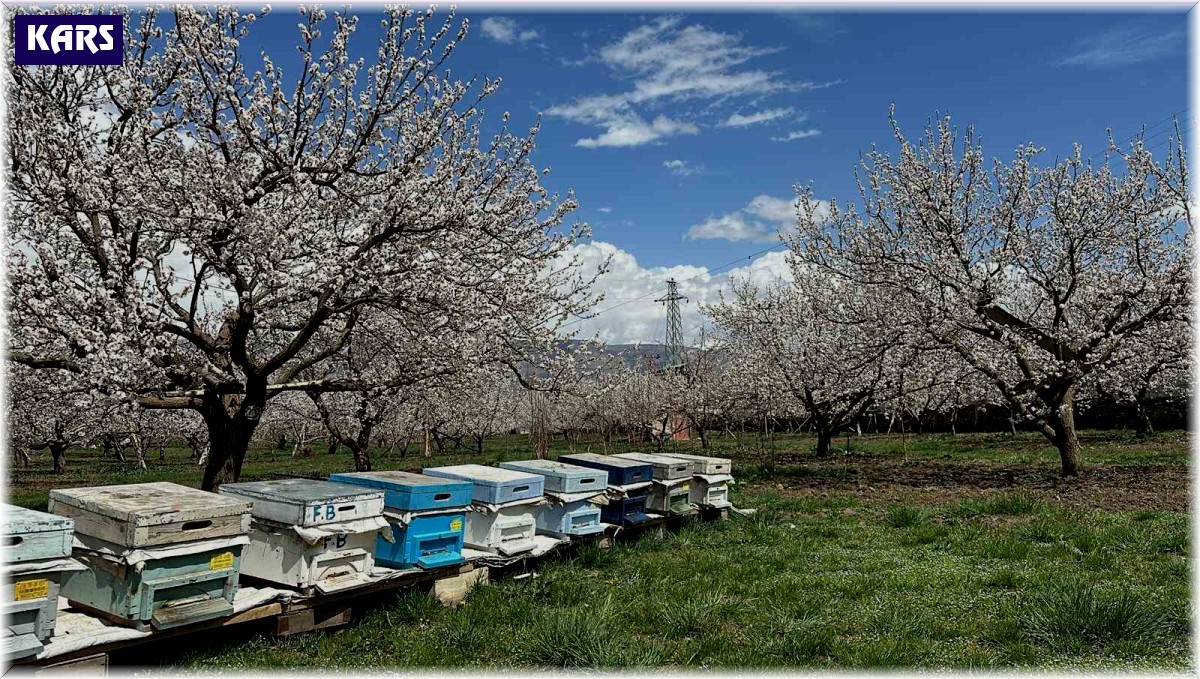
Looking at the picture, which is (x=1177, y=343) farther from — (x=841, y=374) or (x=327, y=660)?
(x=327, y=660)

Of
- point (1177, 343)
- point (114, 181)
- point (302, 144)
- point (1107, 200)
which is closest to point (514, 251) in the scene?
point (302, 144)

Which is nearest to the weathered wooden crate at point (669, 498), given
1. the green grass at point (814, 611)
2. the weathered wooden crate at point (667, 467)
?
the weathered wooden crate at point (667, 467)

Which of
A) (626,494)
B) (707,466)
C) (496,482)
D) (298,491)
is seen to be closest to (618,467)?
(626,494)

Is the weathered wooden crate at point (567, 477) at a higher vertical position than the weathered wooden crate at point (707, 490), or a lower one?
higher

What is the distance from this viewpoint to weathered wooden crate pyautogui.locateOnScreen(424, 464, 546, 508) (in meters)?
8.05

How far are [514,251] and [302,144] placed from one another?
10.9ft

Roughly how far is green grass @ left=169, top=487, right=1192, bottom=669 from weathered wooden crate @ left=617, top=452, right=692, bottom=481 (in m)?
0.96

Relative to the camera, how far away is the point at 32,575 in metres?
4.82

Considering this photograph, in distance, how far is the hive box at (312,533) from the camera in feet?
21.0

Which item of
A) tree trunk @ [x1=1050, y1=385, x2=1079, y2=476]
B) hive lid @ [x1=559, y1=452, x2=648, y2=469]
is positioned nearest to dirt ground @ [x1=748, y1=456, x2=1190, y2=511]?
tree trunk @ [x1=1050, y1=385, x2=1079, y2=476]

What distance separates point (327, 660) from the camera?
5992 millimetres

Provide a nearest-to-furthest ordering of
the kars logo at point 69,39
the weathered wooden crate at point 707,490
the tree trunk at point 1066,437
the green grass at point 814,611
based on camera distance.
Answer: the green grass at point 814,611 < the kars logo at point 69,39 < the weathered wooden crate at point 707,490 < the tree trunk at point 1066,437

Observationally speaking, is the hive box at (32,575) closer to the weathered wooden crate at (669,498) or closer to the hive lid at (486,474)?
the hive lid at (486,474)

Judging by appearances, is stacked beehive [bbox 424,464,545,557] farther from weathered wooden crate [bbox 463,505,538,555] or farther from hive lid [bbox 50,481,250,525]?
hive lid [bbox 50,481,250,525]
